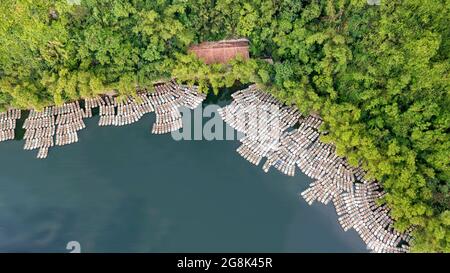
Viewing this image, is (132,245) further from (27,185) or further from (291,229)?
(291,229)

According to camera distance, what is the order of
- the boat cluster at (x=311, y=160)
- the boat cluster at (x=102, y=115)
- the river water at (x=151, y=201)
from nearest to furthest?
the boat cluster at (x=311, y=160), the river water at (x=151, y=201), the boat cluster at (x=102, y=115)

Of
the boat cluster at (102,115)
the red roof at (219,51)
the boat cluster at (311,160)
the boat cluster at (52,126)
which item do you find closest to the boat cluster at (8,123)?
the boat cluster at (102,115)

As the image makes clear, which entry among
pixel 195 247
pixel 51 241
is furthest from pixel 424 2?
pixel 51 241

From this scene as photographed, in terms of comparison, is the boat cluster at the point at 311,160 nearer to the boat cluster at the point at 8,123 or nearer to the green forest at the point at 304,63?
the green forest at the point at 304,63

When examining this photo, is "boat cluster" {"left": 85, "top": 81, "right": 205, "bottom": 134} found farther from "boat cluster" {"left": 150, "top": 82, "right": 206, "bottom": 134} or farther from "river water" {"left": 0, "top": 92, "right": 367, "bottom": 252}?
"river water" {"left": 0, "top": 92, "right": 367, "bottom": 252}

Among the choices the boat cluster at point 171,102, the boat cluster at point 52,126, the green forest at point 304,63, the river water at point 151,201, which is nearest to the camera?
the green forest at point 304,63

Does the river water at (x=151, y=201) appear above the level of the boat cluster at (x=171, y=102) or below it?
below

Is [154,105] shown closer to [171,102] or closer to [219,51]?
[171,102]
